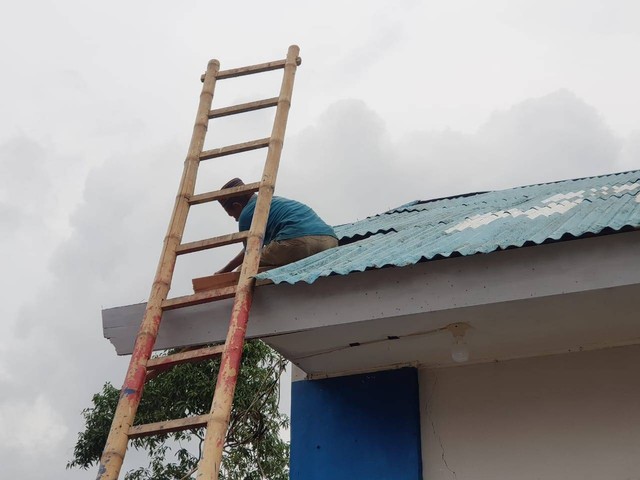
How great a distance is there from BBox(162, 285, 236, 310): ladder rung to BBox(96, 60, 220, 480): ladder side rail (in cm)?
5

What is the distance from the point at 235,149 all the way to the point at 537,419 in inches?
91.1

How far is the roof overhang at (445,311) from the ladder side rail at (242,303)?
15 cm

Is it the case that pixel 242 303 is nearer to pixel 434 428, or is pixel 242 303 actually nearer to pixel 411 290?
pixel 411 290

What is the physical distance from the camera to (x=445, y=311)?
155 inches

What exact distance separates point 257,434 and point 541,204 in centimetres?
295

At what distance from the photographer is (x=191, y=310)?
169 inches

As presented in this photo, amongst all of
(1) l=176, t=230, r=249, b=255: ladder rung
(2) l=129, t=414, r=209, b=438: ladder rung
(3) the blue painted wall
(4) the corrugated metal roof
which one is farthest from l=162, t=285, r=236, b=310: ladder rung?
(3) the blue painted wall

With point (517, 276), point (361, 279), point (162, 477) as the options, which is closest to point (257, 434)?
point (361, 279)

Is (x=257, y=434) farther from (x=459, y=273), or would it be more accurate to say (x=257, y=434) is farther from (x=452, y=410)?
(x=459, y=273)

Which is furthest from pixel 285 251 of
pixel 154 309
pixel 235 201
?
pixel 154 309

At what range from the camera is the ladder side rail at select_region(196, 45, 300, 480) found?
3.46 m

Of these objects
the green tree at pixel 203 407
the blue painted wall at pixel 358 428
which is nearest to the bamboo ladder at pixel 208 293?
the blue painted wall at pixel 358 428

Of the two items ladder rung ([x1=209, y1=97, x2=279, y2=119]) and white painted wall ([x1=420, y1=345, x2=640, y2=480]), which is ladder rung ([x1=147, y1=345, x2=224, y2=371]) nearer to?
white painted wall ([x1=420, y1=345, x2=640, y2=480])

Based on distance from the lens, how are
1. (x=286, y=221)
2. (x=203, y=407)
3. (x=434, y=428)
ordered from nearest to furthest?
(x=434, y=428) < (x=286, y=221) < (x=203, y=407)
